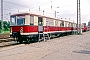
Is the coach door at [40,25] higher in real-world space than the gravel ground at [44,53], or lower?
higher

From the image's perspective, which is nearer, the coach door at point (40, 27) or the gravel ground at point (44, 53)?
the gravel ground at point (44, 53)

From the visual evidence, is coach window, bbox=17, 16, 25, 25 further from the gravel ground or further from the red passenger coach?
the gravel ground

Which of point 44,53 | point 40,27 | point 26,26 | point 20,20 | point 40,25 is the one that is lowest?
point 44,53

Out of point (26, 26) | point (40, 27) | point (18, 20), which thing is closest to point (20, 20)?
point (18, 20)

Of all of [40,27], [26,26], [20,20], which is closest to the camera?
[26,26]

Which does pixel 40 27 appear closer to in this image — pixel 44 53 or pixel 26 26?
pixel 26 26

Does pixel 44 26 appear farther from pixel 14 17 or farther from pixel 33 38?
pixel 14 17

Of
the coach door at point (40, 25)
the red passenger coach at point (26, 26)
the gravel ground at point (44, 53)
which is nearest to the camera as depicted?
the gravel ground at point (44, 53)

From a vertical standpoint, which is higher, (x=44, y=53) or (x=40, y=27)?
(x=40, y=27)

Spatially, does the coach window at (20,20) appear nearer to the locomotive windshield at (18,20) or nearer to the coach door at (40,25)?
the locomotive windshield at (18,20)

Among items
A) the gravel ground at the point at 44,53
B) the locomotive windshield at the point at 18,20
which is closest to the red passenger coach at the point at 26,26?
the locomotive windshield at the point at 18,20

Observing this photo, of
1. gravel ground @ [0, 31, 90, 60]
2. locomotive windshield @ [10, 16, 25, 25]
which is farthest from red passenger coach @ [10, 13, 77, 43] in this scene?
gravel ground @ [0, 31, 90, 60]

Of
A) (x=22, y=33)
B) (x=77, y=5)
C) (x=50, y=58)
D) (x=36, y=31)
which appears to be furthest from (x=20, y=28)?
(x=77, y=5)

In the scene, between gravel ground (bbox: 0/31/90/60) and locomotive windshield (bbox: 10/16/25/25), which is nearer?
gravel ground (bbox: 0/31/90/60)
